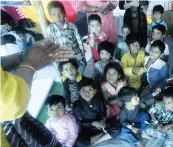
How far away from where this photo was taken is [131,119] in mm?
1626

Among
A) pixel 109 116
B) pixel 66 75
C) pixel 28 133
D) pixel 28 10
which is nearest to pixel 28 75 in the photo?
pixel 28 133

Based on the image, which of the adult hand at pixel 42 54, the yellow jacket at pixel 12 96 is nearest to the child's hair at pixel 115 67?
the adult hand at pixel 42 54

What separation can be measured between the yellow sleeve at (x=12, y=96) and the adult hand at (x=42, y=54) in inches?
5.3

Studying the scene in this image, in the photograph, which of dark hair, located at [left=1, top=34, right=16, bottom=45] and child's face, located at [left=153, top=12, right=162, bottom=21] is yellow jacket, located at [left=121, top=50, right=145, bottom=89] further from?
dark hair, located at [left=1, top=34, right=16, bottom=45]

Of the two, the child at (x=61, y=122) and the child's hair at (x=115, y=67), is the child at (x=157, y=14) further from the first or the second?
the child at (x=61, y=122)

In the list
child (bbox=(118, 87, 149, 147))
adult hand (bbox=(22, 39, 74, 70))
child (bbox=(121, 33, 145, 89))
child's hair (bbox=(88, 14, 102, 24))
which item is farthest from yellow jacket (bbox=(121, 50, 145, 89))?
adult hand (bbox=(22, 39, 74, 70))

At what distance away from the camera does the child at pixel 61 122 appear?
57.2 inches

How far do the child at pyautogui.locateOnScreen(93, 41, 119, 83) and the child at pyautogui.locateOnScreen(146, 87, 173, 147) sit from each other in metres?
0.45

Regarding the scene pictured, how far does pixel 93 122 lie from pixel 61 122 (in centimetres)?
23

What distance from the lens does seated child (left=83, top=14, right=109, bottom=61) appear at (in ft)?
6.27

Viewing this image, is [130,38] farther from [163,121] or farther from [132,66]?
[163,121]

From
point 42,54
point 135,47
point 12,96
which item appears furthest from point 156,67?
point 12,96

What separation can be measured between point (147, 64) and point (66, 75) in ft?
1.81

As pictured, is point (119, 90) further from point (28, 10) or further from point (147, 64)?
point (28, 10)
